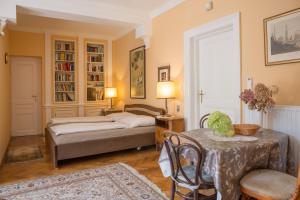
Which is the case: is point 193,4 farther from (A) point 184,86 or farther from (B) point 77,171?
(B) point 77,171

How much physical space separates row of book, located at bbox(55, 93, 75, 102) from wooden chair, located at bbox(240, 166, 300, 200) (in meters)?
5.63

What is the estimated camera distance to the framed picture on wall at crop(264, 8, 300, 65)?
2.32 metres

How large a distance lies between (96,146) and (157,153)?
1118mm

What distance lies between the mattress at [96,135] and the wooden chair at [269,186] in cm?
252

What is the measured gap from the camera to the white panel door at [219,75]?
314 centimetres

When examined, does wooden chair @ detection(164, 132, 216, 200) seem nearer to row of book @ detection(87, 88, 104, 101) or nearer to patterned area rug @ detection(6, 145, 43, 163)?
patterned area rug @ detection(6, 145, 43, 163)

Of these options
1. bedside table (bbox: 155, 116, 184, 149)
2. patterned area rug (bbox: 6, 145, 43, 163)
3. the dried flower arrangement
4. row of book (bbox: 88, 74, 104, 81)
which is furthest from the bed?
row of book (bbox: 88, 74, 104, 81)

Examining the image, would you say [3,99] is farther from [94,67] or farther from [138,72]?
[94,67]

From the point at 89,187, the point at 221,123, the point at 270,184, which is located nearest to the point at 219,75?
the point at 221,123

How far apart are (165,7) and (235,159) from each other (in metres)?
3.52

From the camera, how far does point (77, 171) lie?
324 centimetres

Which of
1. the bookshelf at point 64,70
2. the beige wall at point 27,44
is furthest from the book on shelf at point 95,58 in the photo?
the beige wall at point 27,44

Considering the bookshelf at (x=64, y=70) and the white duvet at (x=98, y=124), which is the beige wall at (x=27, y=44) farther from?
the white duvet at (x=98, y=124)

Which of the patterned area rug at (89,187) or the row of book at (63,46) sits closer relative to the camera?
the patterned area rug at (89,187)
